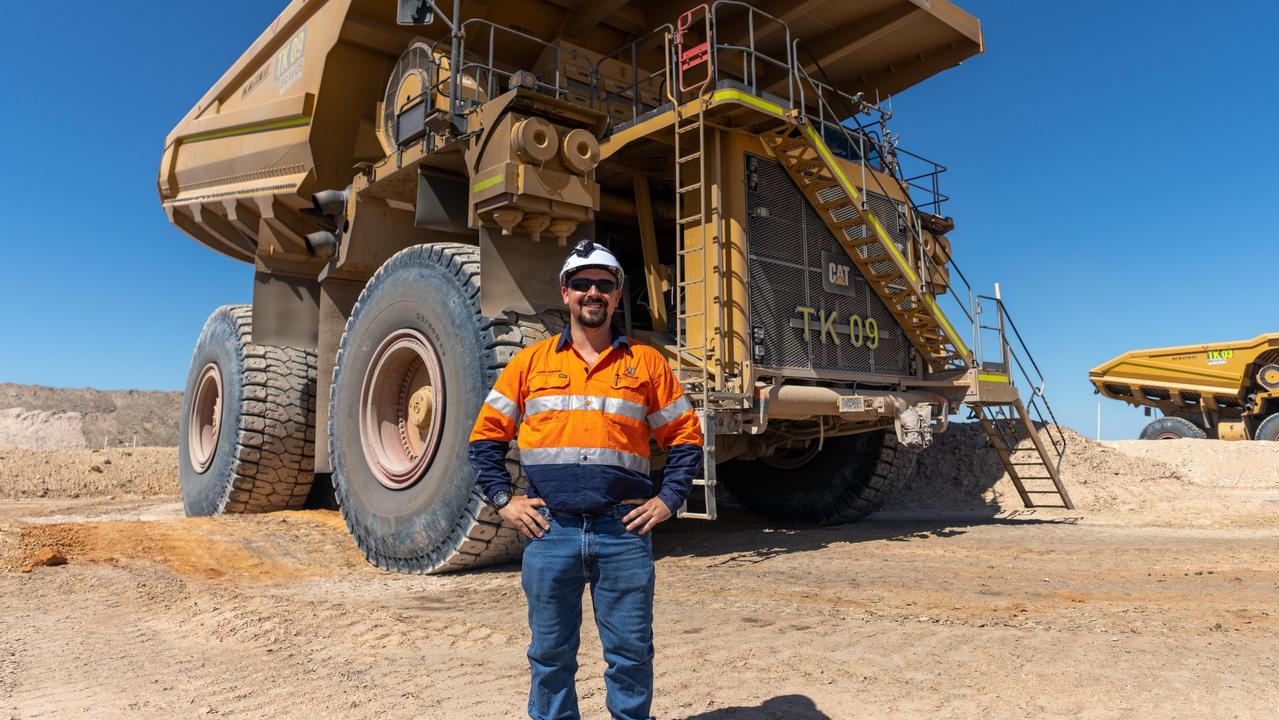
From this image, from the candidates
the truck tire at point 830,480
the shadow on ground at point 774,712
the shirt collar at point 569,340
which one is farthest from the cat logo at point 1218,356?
the shirt collar at point 569,340

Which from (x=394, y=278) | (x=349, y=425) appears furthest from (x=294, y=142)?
(x=349, y=425)

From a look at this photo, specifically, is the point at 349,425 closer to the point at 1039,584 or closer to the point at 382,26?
the point at 382,26

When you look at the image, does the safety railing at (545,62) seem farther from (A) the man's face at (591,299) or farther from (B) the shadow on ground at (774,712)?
(B) the shadow on ground at (774,712)

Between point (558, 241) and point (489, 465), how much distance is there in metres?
4.04

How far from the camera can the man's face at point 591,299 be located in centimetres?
260

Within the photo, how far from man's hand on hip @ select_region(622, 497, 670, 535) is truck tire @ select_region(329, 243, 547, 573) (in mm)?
3107

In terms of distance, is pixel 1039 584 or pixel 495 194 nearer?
pixel 1039 584

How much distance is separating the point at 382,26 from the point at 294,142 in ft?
5.37

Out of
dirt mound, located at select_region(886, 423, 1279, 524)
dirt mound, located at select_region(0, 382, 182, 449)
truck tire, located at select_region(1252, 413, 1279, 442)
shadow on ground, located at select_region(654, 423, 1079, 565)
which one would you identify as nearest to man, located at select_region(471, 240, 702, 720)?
shadow on ground, located at select_region(654, 423, 1079, 565)

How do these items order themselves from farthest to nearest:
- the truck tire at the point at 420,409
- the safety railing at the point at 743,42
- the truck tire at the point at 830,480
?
1. the truck tire at the point at 830,480
2. the safety railing at the point at 743,42
3. the truck tire at the point at 420,409

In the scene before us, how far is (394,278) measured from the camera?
6926 mm

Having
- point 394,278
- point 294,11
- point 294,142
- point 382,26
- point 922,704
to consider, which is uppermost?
point 294,11

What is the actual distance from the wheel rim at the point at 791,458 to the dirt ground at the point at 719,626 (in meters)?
1.27

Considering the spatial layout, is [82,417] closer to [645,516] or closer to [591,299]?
[591,299]
